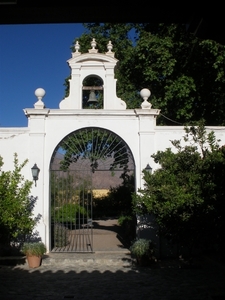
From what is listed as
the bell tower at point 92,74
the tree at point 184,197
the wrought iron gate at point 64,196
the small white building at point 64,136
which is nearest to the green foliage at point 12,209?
the small white building at point 64,136

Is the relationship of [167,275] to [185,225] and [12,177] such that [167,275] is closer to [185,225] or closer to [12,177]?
[185,225]

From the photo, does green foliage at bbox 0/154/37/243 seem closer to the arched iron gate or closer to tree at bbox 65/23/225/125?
the arched iron gate

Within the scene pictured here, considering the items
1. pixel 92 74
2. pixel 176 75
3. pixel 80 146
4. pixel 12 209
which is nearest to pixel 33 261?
pixel 12 209

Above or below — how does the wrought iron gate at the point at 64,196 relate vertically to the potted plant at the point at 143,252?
above

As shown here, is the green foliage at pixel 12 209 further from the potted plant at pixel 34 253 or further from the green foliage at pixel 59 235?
the green foliage at pixel 59 235

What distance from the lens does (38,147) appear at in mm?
12383

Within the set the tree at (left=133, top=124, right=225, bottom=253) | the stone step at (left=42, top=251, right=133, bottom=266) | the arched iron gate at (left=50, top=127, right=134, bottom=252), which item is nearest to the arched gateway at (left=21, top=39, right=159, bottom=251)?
the arched iron gate at (left=50, top=127, right=134, bottom=252)

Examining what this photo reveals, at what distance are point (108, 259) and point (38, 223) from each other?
2380 mm

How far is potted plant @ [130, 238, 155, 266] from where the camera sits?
10859mm

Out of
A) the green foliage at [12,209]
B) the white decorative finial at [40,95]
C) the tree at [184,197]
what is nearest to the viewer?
the tree at [184,197]

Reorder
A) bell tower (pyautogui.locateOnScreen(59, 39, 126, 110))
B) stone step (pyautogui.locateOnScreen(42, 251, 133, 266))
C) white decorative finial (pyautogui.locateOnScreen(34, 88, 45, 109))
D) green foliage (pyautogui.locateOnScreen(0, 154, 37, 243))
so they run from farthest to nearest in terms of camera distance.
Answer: bell tower (pyautogui.locateOnScreen(59, 39, 126, 110))
white decorative finial (pyautogui.locateOnScreen(34, 88, 45, 109))
stone step (pyautogui.locateOnScreen(42, 251, 133, 266))
green foliage (pyautogui.locateOnScreen(0, 154, 37, 243))

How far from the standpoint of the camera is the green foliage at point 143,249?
35.6ft

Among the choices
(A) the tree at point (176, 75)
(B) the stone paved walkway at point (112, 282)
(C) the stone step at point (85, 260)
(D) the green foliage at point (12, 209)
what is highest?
(A) the tree at point (176, 75)

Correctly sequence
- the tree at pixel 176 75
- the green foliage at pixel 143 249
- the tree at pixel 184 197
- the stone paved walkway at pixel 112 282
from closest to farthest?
the stone paved walkway at pixel 112 282 → the tree at pixel 184 197 → the green foliage at pixel 143 249 → the tree at pixel 176 75
